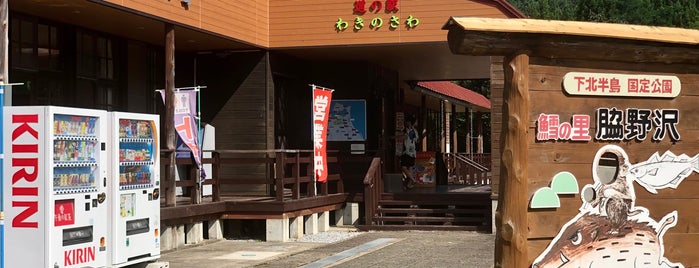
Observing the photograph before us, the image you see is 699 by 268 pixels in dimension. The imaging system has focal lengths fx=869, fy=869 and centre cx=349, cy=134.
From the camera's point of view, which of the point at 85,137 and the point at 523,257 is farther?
the point at 85,137

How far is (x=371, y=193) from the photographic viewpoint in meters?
17.2

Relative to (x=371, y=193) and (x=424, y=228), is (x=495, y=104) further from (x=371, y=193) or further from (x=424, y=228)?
(x=371, y=193)

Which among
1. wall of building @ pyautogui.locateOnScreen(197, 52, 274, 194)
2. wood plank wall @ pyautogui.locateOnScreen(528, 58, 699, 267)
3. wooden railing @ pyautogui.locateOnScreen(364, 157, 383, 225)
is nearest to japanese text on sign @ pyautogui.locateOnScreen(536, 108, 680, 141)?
wood plank wall @ pyautogui.locateOnScreen(528, 58, 699, 267)

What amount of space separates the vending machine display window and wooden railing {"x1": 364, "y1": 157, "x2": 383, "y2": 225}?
8468 mm

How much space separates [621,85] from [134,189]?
593cm

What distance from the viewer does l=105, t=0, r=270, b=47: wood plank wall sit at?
13.6m

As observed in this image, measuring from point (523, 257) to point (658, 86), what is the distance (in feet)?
5.54

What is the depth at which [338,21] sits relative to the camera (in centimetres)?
1728

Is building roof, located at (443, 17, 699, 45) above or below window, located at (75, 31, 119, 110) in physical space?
below

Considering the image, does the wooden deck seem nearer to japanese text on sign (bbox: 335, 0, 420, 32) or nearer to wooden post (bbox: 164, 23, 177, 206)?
wooden post (bbox: 164, 23, 177, 206)

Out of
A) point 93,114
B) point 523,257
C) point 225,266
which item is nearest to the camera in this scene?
point 523,257

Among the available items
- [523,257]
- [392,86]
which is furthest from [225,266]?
[392,86]

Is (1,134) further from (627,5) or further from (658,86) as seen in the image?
(627,5)

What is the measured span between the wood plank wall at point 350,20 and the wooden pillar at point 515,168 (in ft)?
33.8
